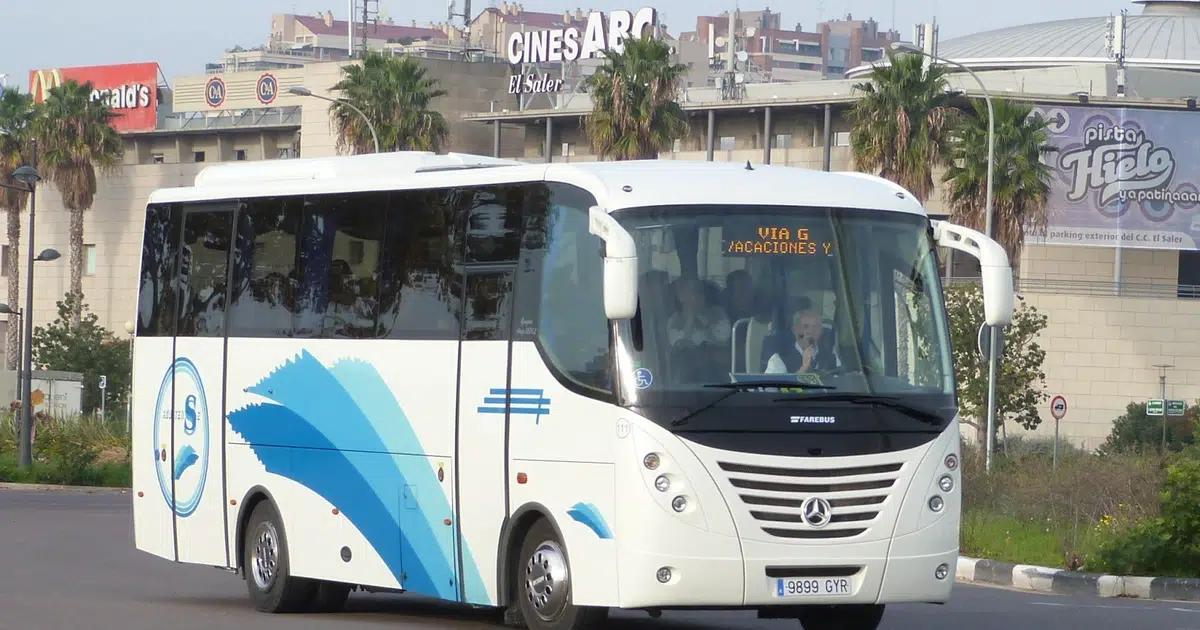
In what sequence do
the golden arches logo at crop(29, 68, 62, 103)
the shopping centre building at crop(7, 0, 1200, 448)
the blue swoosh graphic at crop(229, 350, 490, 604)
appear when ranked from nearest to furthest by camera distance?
1. the blue swoosh graphic at crop(229, 350, 490, 604)
2. the shopping centre building at crop(7, 0, 1200, 448)
3. the golden arches logo at crop(29, 68, 62, 103)

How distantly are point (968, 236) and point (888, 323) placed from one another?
892 millimetres

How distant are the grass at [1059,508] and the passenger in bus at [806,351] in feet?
31.3

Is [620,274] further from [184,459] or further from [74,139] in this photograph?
[74,139]

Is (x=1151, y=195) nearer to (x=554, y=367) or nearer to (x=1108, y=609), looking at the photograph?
(x=1108, y=609)

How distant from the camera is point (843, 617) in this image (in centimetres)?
1230

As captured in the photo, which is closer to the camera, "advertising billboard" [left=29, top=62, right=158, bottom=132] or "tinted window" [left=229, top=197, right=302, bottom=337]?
"tinted window" [left=229, top=197, right=302, bottom=337]

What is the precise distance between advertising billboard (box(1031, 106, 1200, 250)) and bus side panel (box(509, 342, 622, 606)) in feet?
181

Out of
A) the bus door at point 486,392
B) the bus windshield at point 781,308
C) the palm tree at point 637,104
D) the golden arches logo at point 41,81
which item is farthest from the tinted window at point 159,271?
the golden arches logo at point 41,81

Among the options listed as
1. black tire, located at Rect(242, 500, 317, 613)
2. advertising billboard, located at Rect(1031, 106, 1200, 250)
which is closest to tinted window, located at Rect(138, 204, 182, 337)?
black tire, located at Rect(242, 500, 317, 613)

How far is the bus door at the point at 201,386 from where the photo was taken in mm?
15188

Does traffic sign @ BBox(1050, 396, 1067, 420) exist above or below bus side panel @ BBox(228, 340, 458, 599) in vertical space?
below

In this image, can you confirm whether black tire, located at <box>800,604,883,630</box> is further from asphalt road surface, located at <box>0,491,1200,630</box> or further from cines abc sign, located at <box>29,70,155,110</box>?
cines abc sign, located at <box>29,70,155,110</box>

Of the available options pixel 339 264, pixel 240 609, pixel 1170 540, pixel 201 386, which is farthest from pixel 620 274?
pixel 1170 540

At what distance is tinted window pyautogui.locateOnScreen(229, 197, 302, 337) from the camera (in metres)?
14.5
